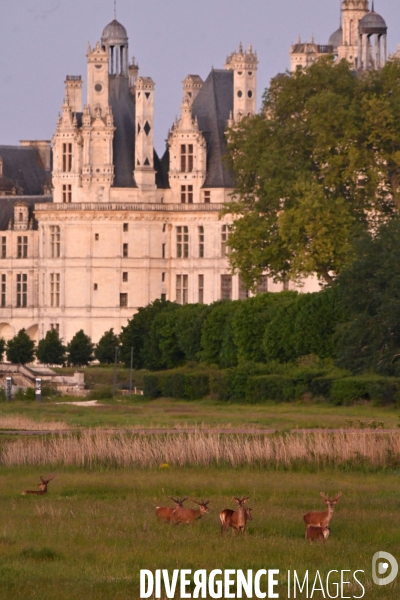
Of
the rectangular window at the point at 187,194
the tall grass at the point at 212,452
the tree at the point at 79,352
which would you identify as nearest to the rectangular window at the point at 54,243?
the rectangular window at the point at 187,194

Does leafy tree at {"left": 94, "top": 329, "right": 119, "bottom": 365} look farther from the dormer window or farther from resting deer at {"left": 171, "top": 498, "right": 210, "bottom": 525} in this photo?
resting deer at {"left": 171, "top": 498, "right": 210, "bottom": 525}

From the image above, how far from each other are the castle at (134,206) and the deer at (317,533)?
8775 centimetres

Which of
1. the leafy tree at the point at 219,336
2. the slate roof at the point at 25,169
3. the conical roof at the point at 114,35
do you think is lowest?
the leafy tree at the point at 219,336

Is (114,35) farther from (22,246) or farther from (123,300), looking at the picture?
(123,300)

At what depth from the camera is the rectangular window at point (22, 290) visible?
412 ft

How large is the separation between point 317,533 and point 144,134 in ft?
297

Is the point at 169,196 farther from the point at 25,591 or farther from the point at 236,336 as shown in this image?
the point at 25,591

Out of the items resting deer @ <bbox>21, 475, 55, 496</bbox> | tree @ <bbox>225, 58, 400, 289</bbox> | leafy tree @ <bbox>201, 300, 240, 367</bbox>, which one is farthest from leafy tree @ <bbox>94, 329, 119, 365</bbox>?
resting deer @ <bbox>21, 475, 55, 496</bbox>

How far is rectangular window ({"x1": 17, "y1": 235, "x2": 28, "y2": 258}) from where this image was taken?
12694 cm

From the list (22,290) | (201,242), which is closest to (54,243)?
(22,290)

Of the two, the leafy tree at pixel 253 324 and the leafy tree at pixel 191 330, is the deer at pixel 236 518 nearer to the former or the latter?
the leafy tree at pixel 253 324

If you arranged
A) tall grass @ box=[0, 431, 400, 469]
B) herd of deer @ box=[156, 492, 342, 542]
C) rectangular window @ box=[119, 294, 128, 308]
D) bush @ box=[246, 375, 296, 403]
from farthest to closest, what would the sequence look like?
rectangular window @ box=[119, 294, 128, 308] < bush @ box=[246, 375, 296, 403] < tall grass @ box=[0, 431, 400, 469] < herd of deer @ box=[156, 492, 342, 542]

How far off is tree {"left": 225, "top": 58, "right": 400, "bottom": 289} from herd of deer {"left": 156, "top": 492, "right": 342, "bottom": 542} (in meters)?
45.4

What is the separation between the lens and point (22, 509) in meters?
32.2
